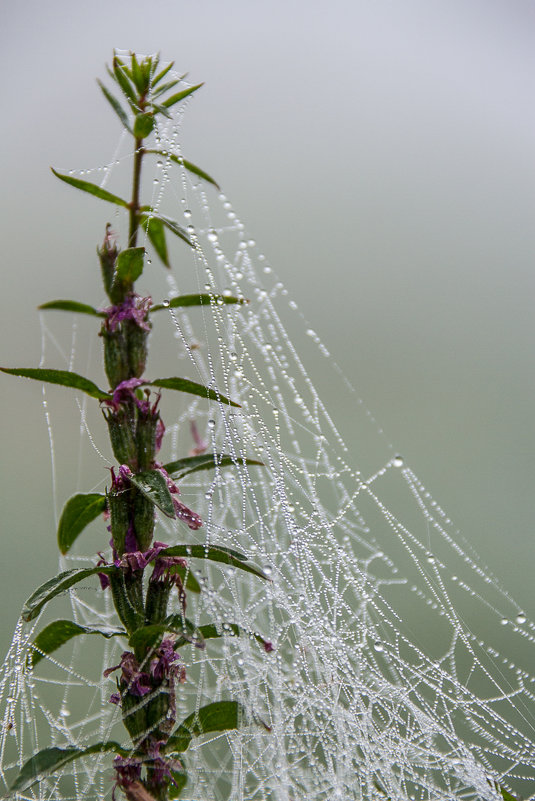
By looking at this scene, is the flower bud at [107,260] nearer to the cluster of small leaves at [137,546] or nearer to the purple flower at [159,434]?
the cluster of small leaves at [137,546]

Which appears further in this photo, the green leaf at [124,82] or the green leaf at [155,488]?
the green leaf at [124,82]

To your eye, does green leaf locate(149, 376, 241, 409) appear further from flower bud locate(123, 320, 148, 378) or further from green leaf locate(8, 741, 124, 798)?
green leaf locate(8, 741, 124, 798)

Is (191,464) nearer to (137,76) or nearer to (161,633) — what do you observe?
(161,633)

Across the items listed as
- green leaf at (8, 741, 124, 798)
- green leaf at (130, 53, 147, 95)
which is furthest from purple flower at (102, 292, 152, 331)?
green leaf at (8, 741, 124, 798)

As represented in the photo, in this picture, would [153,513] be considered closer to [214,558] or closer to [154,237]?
[214,558]

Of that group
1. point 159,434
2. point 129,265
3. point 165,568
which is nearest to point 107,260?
point 129,265

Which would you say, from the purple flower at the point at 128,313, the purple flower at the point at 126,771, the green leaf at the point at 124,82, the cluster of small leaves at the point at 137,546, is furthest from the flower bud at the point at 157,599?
the green leaf at the point at 124,82
